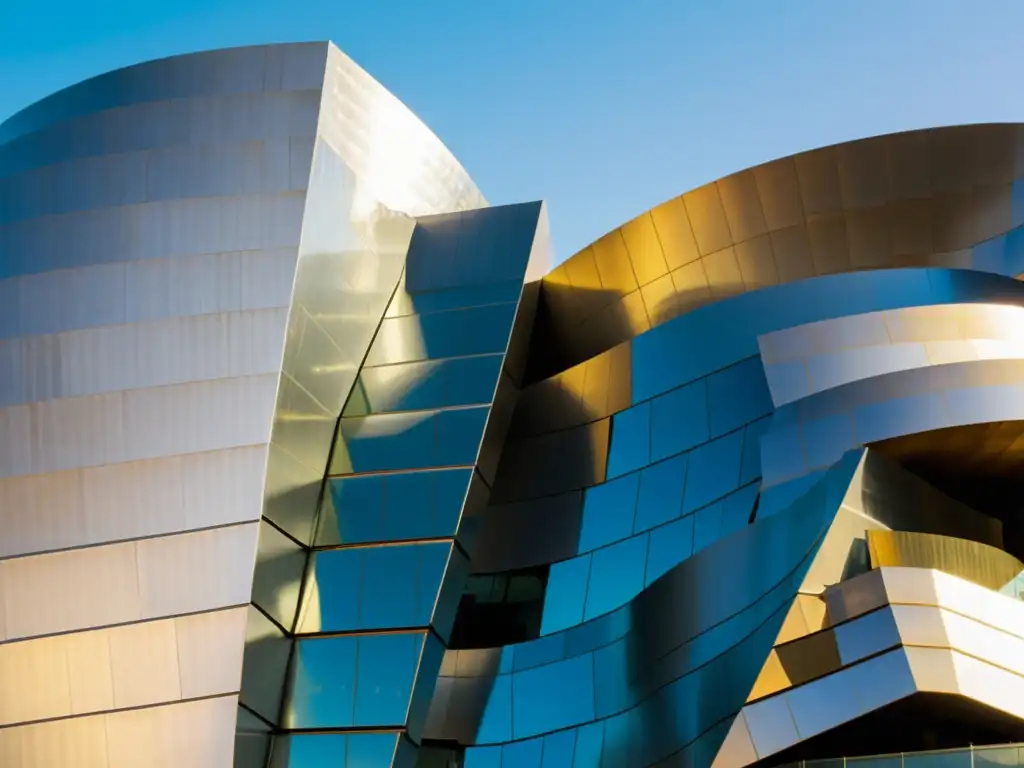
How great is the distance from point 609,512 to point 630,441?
129 centimetres

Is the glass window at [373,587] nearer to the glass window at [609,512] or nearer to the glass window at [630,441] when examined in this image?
the glass window at [609,512]

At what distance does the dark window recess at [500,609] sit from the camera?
23.2m

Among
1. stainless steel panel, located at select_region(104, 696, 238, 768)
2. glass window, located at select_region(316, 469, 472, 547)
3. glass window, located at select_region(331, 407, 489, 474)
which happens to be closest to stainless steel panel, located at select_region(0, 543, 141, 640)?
stainless steel panel, located at select_region(104, 696, 238, 768)

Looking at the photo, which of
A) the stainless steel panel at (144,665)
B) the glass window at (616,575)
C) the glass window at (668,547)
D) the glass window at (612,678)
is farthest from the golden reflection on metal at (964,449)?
the stainless steel panel at (144,665)

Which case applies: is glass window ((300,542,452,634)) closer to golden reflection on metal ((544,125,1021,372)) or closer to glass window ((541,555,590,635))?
glass window ((541,555,590,635))

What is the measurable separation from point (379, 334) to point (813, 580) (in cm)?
1027

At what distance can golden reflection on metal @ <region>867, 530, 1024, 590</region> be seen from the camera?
18047 mm

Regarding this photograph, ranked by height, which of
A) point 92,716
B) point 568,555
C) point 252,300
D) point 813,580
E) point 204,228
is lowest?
point 92,716

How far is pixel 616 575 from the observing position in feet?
73.5

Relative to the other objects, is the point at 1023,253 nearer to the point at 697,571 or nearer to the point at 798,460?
the point at 798,460

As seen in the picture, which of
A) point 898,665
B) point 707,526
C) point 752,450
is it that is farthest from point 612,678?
point 898,665

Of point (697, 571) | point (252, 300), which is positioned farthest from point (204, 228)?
point (697, 571)

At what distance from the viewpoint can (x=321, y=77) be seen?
24844 millimetres

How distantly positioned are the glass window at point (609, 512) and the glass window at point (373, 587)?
2.99 meters
